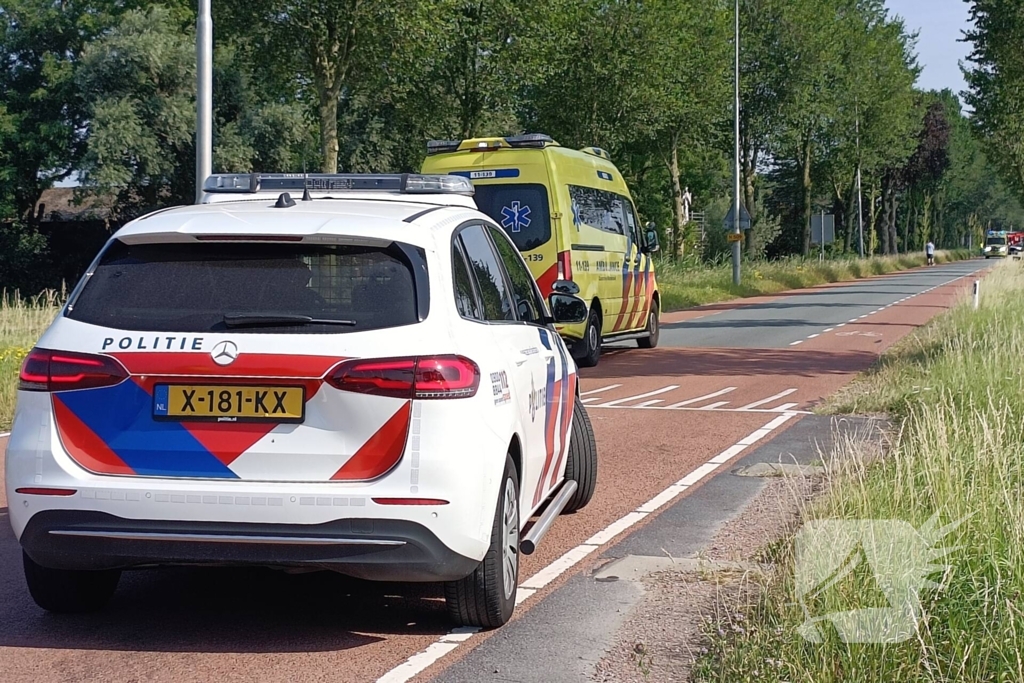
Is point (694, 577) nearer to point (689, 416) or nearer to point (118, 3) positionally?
point (689, 416)

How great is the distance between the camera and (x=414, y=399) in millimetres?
4762

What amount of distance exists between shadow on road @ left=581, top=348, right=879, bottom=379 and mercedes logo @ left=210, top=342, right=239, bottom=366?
1229 cm

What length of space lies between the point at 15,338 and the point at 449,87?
64.9 ft

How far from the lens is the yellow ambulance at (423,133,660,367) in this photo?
1683 cm

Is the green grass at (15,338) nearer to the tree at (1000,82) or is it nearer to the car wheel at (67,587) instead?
the car wheel at (67,587)

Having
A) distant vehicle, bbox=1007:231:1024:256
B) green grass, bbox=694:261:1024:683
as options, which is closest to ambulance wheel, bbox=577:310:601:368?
green grass, bbox=694:261:1024:683

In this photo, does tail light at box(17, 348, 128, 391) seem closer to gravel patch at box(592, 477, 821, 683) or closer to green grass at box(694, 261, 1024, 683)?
gravel patch at box(592, 477, 821, 683)

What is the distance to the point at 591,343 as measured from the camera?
697 inches

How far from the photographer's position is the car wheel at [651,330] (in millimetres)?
21469

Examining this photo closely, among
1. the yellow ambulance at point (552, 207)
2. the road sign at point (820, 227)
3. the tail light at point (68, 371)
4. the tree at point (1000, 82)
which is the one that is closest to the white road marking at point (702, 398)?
the yellow ambulance at point (552, 207)

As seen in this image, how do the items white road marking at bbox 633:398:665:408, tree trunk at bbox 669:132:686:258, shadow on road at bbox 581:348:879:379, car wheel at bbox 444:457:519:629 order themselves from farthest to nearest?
tree trunk at bbox 669:132:686:258
shadow on road at bbox 581:348:879:379
white road marking at bbox 633:398:665:408
car wheel at bbox 444:457:519:629

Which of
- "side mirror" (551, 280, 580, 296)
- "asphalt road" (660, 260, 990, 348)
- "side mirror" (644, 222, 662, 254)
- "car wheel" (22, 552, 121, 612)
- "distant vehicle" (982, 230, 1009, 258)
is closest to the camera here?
"car wheel" (22, 552, 121, 612)

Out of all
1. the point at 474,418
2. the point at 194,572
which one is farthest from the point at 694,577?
the point at 194,572

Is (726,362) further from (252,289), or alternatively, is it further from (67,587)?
(252,289)
